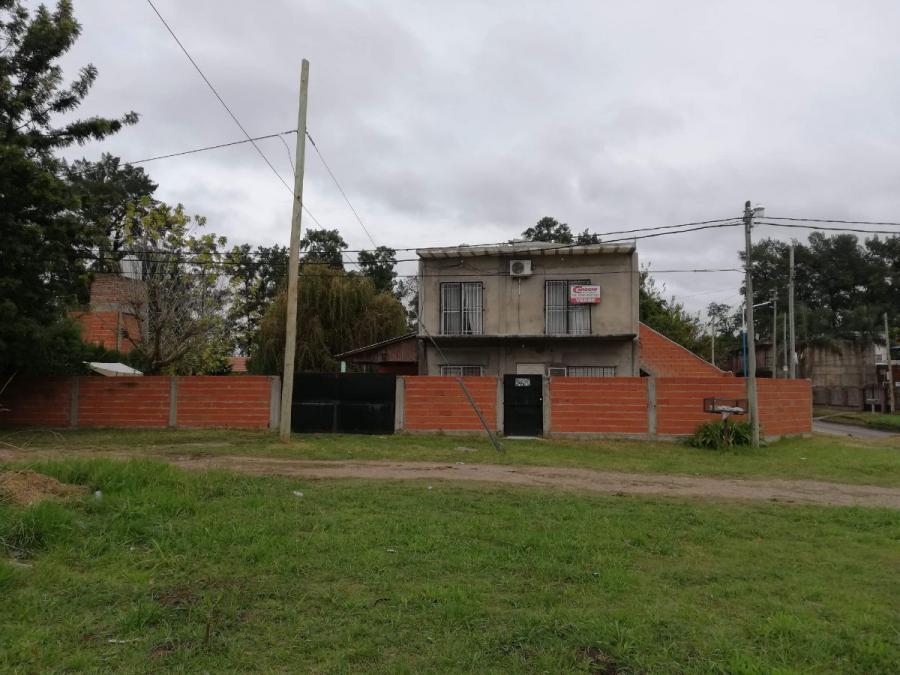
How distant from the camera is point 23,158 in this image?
50.2 ft

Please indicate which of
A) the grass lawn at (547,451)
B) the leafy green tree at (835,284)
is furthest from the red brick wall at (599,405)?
the leafy green tree at (835,284)

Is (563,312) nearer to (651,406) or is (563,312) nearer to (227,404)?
(651,406)

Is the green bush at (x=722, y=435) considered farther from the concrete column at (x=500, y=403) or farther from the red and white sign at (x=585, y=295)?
the red and white sign at (x=585, y=295)

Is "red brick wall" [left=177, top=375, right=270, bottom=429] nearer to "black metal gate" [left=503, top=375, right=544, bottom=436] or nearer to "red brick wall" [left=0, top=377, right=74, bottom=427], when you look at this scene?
"red brick wall" [left=0, top=377, right=74, bottom=427]

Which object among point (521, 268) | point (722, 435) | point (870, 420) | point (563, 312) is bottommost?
point (870, 420)

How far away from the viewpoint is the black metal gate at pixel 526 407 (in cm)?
1861

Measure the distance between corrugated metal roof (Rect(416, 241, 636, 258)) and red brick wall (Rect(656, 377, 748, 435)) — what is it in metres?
6.02

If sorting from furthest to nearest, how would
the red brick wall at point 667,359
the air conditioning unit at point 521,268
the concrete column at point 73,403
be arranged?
the red brick wall at point 667,359, the air conditioning unit at point 521,268, the concrete column at point 73,403

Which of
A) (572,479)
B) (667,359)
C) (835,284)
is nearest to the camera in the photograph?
(572,479)

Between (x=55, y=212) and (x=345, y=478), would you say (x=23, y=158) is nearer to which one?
(x=55, y=212)

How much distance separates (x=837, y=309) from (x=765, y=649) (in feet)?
215

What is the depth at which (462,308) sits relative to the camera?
23.5 meters

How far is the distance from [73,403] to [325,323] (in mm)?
11962

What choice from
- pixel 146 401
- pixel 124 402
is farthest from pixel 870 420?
pixel 124 402
